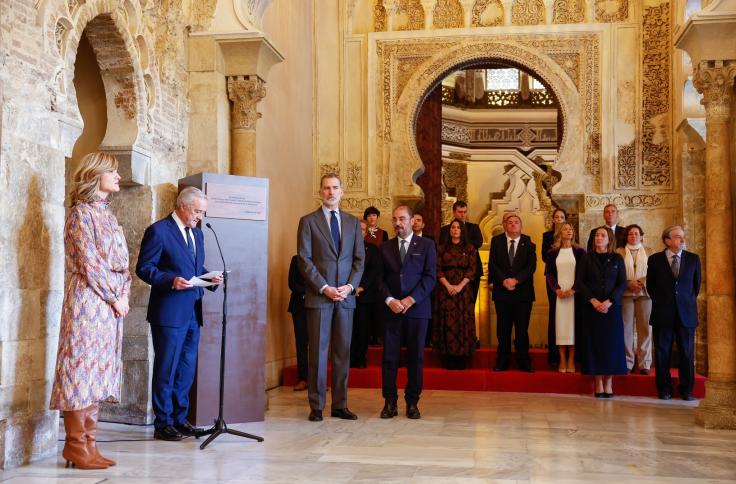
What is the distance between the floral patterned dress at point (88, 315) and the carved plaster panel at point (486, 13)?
688 cm

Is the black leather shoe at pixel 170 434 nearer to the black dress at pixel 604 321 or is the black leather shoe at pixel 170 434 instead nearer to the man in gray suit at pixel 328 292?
the man in gray suit at pixel 328 292

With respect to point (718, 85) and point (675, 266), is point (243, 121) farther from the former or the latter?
point (675, 266)

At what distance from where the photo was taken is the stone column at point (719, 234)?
6539 mm

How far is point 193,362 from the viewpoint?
576 cm

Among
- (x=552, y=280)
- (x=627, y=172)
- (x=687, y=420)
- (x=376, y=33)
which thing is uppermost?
(x=376, y=33)

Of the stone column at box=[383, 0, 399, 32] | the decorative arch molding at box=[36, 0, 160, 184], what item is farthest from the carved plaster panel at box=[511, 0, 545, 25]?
the decorative arch molding at box=[36, 0, 160, 184]

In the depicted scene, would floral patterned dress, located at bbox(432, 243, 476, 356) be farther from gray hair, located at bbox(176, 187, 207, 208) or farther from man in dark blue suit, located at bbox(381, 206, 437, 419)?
gray hair, located at bbox(176, 187, 207, 208)

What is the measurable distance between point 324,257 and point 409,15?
17.1 feet

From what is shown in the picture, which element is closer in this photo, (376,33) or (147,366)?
(147,366)

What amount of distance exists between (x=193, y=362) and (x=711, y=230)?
4.02m

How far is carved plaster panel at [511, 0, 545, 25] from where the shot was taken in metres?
10.5

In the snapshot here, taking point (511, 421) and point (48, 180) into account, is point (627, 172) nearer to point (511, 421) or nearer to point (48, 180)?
point (511, 421)

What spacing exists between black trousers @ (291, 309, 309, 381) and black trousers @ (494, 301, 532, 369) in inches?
76.3

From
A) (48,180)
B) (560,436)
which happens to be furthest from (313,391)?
(48,180)
